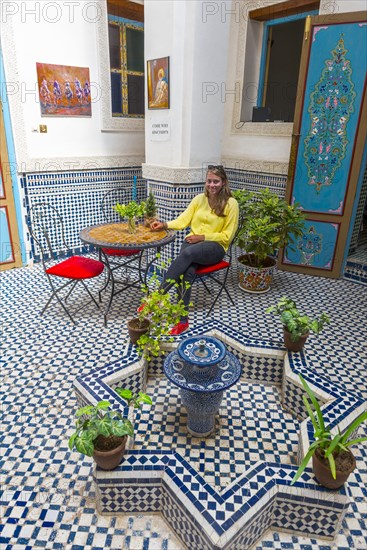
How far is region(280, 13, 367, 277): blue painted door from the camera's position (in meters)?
4.05

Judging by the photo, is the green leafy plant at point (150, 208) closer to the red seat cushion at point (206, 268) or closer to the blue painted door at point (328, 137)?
the red seat cushion at point (206, 268)

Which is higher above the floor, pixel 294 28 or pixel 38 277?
pixel 294 28

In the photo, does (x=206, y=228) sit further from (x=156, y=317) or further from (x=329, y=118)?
(x=329, y=118)

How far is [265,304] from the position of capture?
161 inches

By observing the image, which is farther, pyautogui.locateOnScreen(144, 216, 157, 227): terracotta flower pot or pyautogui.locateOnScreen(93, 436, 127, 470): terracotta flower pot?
pyautogui.locateOnScreen(144, 216, 157, 227): terracotta flower pot

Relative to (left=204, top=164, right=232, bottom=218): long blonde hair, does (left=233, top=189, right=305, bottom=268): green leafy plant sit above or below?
below

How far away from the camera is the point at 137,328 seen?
Result: 2.99 metres

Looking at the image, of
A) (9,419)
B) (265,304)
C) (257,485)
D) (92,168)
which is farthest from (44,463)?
(92,168)

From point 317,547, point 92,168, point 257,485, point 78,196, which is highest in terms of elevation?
point 92,168

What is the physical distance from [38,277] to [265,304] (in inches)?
108

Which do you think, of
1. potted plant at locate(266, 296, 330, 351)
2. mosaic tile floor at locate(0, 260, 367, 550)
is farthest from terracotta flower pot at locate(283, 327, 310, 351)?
mosaic tile floor at locate(0, 260, 367, 550)

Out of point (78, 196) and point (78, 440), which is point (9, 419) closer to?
point (78, 440)

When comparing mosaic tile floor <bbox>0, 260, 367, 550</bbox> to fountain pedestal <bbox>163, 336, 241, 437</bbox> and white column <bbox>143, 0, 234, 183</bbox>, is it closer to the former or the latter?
fountain pedestal <bbox>163, 336, 241, 437</bbox>

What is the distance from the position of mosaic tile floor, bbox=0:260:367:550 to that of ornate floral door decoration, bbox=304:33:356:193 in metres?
1.35
